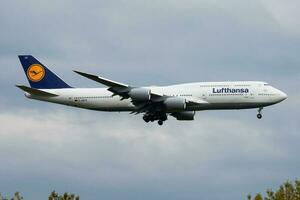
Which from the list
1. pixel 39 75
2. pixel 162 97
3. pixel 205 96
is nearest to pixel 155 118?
pixel 162 97

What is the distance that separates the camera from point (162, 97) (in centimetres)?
10825

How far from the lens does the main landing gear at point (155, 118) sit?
4363 inches

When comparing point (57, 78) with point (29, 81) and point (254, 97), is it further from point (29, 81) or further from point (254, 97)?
point (254, 97)

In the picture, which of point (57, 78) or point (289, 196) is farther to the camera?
point (57, 78)

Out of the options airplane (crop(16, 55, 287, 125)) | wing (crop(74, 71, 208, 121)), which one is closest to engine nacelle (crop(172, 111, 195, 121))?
airplane (crop(16, 55, 287, 125))

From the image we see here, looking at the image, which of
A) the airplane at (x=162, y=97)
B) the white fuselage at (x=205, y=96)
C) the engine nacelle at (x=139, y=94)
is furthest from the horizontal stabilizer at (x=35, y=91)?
the engine nacelle at (x=139, y=94)

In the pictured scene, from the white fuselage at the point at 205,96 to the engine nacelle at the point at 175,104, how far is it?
1276 mm

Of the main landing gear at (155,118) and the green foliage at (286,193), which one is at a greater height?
the main landing gear at (155,118)

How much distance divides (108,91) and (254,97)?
16.1 meters

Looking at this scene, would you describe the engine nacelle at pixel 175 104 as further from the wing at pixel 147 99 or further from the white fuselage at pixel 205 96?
the white fuselage at pixel 205 96

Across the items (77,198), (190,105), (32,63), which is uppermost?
(32,63)

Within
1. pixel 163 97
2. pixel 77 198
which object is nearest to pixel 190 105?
pixel 163 97

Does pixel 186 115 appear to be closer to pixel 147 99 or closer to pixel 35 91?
pixel 147 99

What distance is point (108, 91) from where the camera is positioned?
4439 inches
